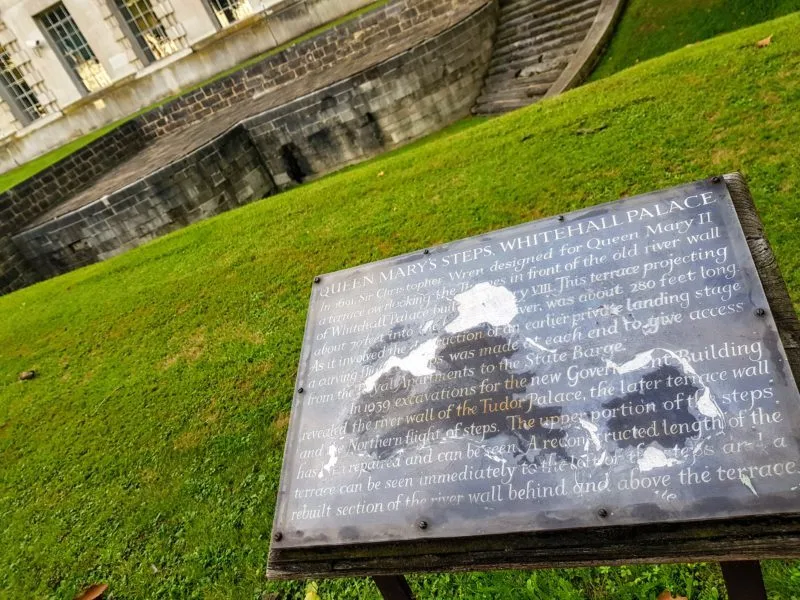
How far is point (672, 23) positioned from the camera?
941cm

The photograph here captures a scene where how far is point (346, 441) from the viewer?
92.9 inches

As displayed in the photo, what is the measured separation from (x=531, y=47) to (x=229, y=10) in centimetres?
1350

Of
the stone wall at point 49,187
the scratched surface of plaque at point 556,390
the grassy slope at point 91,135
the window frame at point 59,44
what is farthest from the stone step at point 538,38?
the window frame at point 59,44

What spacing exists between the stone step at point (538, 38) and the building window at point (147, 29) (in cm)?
1394

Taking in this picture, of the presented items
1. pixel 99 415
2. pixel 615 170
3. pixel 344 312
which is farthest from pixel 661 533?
pixel 99 415

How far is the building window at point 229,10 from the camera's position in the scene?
1973 centimetres

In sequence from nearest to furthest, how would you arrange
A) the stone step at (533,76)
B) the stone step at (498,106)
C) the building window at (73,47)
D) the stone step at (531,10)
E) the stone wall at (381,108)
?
the stone step at (533,76) → the stone step at (498,106) → the stone step at (531,10) → the stone wall at (381,108) → the building window at (73,47)

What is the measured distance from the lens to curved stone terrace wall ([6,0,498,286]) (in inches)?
442

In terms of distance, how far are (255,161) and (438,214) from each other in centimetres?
832

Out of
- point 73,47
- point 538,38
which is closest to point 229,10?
point 73,47

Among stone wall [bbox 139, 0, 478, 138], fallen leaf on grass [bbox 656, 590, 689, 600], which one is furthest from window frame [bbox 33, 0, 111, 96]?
fallen leaf on grass [bbox 656, 590, 689, 600]

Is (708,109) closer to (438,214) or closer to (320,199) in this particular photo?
(438,214)

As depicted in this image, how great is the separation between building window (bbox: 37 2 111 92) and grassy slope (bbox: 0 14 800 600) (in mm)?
17520

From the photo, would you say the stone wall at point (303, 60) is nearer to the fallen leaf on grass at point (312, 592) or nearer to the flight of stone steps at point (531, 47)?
the flight of stone steps at point (531, 47)
